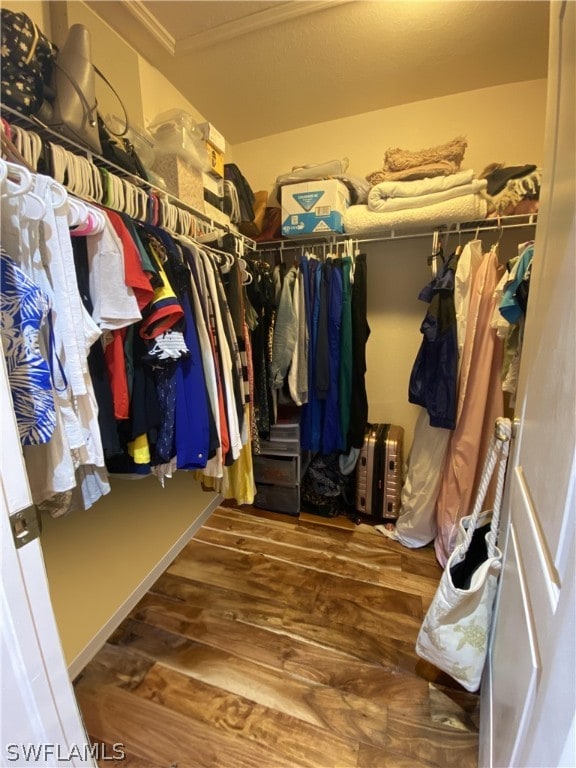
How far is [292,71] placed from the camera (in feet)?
5.16

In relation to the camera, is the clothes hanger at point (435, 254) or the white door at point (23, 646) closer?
the white door at point (23, 646)

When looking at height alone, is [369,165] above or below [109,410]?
above

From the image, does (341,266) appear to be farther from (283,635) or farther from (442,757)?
(442,757)

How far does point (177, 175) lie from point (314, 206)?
72 centimetres

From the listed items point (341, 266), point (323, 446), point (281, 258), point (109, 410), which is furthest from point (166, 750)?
point (281, 258)

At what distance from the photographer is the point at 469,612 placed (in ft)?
3.13

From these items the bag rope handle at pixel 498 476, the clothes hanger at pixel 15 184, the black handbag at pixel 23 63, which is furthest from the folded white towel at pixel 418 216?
the clothes hanger at pixel 15 184

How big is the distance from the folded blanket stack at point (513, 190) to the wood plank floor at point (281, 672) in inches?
72.5

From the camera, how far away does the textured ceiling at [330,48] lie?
4.21 ft

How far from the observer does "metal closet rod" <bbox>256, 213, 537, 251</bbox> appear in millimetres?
1550

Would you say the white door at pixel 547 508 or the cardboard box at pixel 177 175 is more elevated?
the cardboard box at pixel 177 175

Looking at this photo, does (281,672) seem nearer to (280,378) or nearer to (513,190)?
(280,378)

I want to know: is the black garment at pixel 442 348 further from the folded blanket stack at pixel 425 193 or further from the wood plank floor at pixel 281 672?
the wood plank floor at pixel 281 672

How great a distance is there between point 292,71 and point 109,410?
1.85 metres
